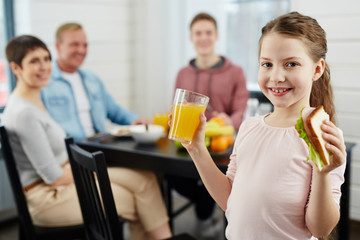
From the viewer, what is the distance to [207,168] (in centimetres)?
99

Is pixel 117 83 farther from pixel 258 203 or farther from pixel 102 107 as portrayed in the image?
pixel 258 203

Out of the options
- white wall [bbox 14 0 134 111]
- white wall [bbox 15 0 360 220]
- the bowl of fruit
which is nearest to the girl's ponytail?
the bowl of fruit

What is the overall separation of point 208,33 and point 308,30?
77.4 inches

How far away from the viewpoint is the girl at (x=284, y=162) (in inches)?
32.7

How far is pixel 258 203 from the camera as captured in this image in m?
0.89

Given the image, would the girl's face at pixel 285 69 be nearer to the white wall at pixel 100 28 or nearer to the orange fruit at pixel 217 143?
the orange fruit at pixel 217 143

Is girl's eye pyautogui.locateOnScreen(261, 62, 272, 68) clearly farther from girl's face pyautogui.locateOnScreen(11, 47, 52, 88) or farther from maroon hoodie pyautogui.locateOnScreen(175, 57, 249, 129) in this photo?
maroon hoodie pyautogui.locateOnScreen(175, 57, 249, 129)

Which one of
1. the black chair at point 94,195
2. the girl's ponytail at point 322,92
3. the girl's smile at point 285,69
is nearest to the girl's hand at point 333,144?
the girl's smile at point 285,69

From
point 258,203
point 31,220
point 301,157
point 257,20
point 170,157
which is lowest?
point 31,220

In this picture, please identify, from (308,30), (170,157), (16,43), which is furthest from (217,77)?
(308,30)

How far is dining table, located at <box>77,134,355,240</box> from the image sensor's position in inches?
69.7

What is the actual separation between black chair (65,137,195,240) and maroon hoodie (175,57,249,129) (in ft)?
4.18

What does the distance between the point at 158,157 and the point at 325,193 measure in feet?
3.76

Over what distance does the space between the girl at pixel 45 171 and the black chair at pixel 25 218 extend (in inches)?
1.3
